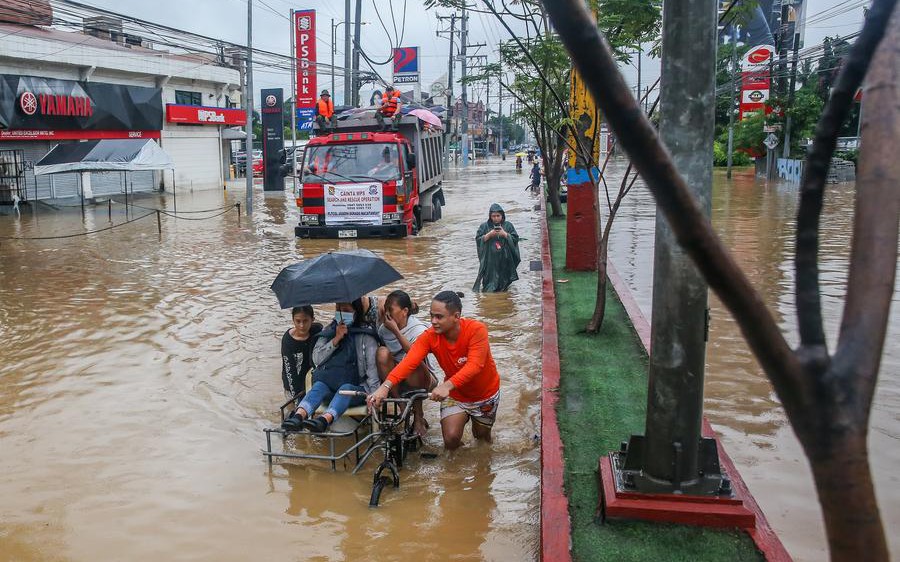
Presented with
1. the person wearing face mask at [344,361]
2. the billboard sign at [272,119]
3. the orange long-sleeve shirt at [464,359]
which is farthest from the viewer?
the billboard sign at [272,119]

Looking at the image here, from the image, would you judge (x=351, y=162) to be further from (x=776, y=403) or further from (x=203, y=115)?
(x=203, y=115)

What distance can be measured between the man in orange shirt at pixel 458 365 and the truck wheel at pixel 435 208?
15927 mm

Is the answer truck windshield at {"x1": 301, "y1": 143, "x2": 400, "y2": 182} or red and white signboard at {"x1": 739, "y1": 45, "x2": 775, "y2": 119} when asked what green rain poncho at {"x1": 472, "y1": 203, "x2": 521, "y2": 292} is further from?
red and white signboard at {"x1": 739, "y1": 45, "x2": 775, "y2": 119}

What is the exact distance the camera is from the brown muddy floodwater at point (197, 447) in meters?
4.74

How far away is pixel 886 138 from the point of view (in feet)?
5.31

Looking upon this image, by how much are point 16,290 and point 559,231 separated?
35.9 ft

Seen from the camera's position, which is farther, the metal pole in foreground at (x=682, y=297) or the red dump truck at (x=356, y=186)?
the red dump truck at (x=356, y=186)

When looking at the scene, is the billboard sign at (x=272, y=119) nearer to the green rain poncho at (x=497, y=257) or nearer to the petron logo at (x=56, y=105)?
the petron logo at (x=56, y=105)

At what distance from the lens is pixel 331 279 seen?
6.02 meters

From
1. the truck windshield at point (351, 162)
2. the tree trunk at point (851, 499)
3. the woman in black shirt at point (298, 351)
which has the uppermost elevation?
the truck windshield at point (351, 162)

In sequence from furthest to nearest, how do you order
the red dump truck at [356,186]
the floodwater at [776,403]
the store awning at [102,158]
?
1. the store awning at [102,158]
2. the red dump truck at [356,186]
3. the floodwater at [776,403]

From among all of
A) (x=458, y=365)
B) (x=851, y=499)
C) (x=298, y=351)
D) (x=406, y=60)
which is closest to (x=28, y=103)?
(x=406, y=60)

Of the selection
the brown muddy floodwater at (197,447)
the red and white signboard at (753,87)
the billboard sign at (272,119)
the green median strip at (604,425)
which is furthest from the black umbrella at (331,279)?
the red and white signboard at (753,87)

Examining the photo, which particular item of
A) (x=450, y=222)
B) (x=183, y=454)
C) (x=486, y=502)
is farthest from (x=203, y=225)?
(x=486, y=502)
